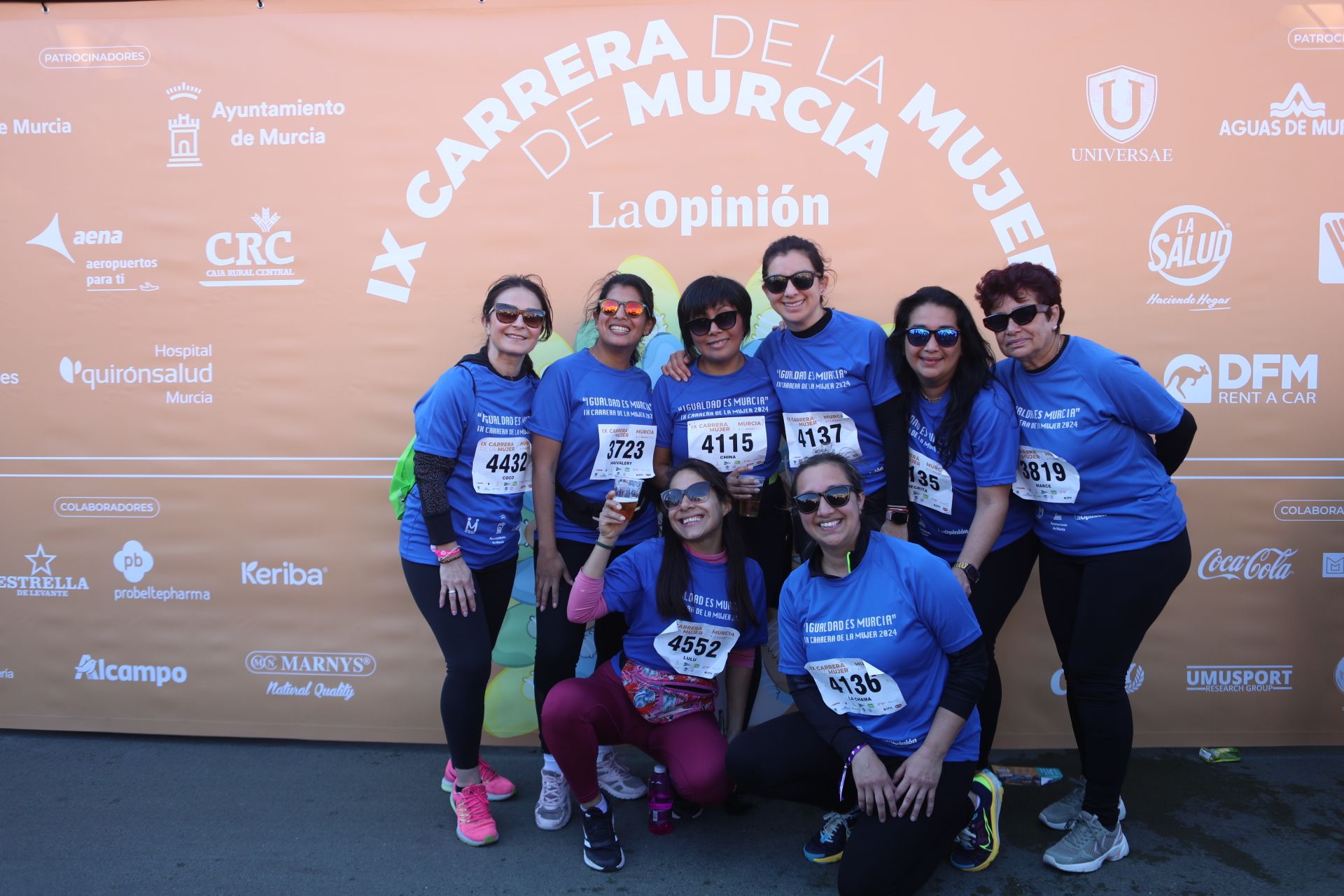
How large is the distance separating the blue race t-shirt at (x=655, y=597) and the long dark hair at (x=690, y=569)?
24 millimetres

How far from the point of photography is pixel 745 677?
262cm

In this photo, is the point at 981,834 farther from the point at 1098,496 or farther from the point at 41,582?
the point at 41,582

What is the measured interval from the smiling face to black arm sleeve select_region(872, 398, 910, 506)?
14.4 inches

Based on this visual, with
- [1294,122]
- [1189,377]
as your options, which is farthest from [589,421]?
[1294,122]

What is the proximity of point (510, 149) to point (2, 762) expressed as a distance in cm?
317

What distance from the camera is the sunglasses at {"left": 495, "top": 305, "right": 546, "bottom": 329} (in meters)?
2.56

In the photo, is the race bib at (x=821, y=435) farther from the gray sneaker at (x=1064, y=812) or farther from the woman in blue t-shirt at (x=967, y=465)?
the gray sneaker at (x=1064, y=812)

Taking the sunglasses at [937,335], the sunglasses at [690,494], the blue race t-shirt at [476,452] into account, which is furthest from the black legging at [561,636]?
the sunglasses at [937,335]

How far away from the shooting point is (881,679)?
2.21 m

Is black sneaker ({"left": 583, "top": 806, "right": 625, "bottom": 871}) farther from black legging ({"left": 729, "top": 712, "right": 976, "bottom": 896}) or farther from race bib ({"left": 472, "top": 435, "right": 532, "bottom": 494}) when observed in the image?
race bib ({"left": 472, "top": 435, "right": 532, "bottom": 494})

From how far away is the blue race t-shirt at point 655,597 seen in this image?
250cm

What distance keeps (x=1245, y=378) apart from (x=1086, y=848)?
192 centimetres

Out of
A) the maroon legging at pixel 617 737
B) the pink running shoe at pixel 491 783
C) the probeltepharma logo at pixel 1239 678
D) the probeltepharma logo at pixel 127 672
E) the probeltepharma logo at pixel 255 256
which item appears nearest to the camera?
the maroon legging at pixel 617 737

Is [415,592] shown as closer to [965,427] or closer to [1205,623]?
[965,427]
